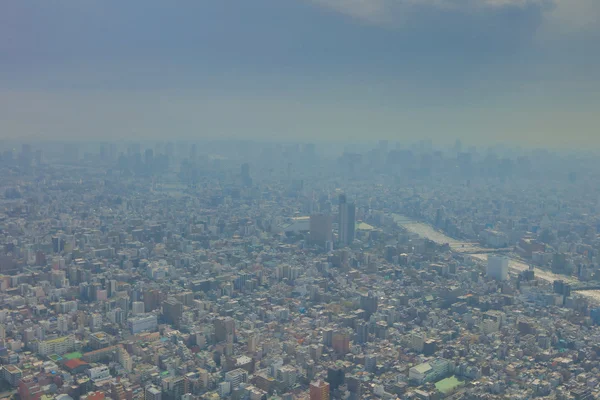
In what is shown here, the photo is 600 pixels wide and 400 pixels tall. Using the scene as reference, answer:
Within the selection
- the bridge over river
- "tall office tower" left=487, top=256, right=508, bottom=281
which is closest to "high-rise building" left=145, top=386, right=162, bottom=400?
"tall office tower" left=487, top=256, right=508, bottom=281

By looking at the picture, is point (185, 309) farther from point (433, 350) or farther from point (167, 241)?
point (167, 241)

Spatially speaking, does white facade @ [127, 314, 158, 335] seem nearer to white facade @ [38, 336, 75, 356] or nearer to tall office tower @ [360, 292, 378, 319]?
white facade @ [38, 336, 75, 356]

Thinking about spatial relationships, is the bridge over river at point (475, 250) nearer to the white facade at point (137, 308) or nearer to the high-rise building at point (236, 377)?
the high-rise building at point (236, 377)

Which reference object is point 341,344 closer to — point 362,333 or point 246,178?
point 362,333

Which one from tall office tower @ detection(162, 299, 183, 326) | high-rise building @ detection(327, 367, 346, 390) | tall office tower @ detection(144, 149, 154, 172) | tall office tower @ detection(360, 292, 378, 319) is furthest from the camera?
tall office tower @ detection(144, 149, 154, 172)

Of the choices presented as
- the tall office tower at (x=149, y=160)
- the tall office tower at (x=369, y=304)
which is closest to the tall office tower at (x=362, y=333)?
the tall office tower at (x=369, y=304)

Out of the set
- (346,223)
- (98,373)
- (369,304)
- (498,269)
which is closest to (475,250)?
(498,269)
